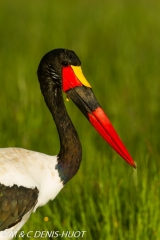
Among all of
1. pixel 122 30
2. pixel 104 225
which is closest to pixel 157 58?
pixel 122 30

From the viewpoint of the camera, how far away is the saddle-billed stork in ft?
10.7

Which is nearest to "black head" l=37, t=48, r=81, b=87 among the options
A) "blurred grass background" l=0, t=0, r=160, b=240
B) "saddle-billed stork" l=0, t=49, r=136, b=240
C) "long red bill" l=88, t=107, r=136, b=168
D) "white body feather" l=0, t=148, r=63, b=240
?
"saddle-billed stork" l=0, t=49, r=136, b=240

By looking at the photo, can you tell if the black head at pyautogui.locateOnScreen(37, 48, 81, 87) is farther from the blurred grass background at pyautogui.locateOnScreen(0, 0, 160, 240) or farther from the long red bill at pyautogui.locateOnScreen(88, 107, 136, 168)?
the blurred grass background at pyautogui.locateOnScreen(0, 0, 160, 240)

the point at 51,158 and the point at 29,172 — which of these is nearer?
the point at 29,172

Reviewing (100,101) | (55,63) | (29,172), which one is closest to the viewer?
(29,172)

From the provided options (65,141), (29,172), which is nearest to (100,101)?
(65,141)

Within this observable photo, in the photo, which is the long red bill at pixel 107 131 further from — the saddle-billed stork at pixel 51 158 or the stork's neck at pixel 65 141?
the stork's neck at pixel 65 141

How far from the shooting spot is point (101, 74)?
317 inches

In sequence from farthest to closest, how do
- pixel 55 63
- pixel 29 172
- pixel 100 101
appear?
pixel 100 101, pixel 55 63, pixel 29 172

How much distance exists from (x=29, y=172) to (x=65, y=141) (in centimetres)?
32

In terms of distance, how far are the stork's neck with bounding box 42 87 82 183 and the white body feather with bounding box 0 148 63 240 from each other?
0.05 metres

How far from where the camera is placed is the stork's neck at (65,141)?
11.4 feet

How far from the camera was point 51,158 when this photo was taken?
349 centimetres

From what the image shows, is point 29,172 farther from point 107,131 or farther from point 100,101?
point 100,101
